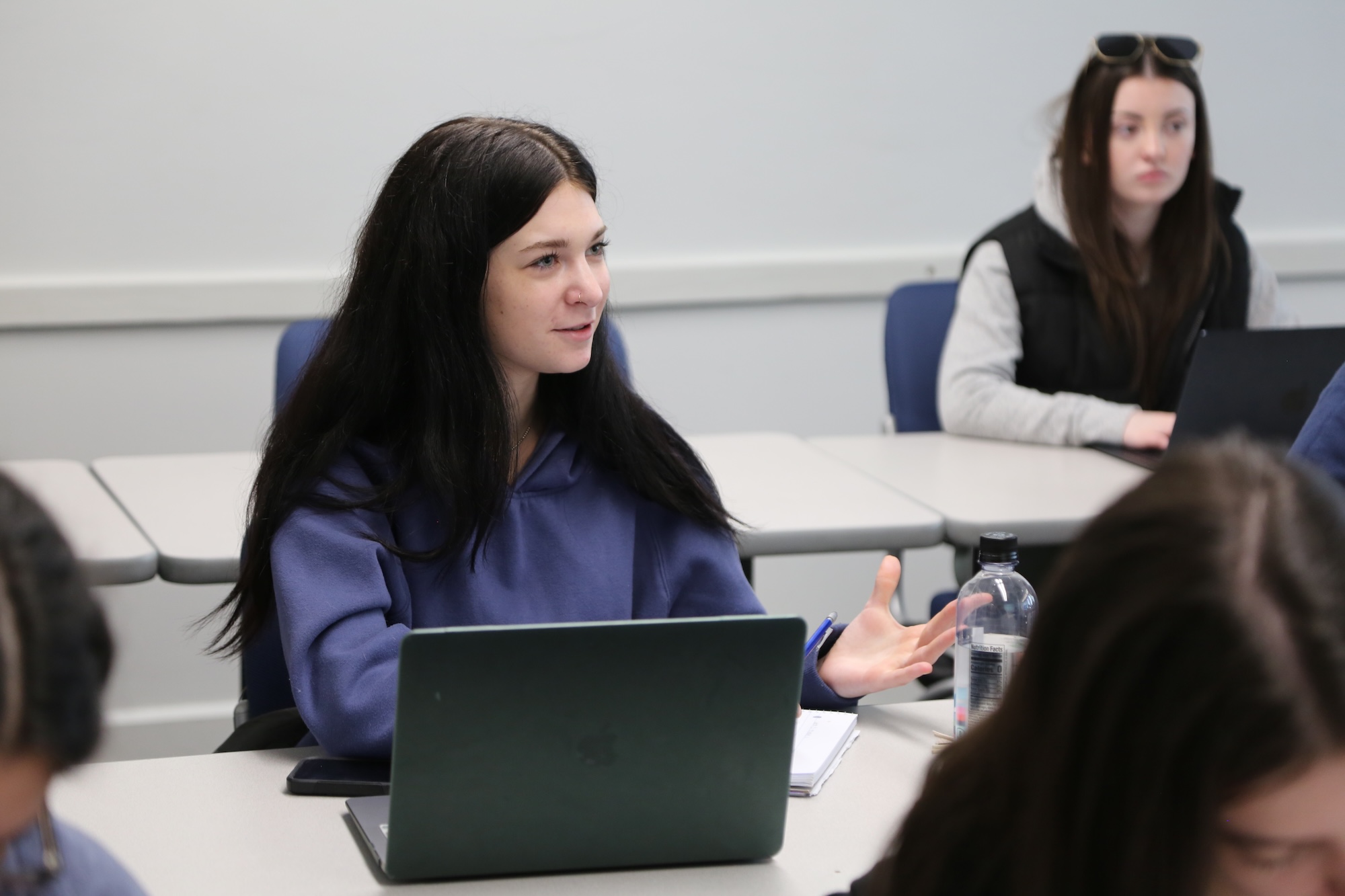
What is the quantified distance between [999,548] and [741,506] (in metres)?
0.97

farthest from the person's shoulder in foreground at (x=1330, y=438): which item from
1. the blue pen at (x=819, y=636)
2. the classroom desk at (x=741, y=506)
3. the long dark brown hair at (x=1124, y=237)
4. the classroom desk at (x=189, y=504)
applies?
the long dark brown hair at (x=1124, y=237)

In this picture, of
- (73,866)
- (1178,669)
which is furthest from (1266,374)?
(73,866)

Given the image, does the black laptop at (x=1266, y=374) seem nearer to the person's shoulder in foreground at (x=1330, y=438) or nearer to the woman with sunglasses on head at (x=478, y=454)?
the person's shoulder in foreground at (x=1330, y=438)

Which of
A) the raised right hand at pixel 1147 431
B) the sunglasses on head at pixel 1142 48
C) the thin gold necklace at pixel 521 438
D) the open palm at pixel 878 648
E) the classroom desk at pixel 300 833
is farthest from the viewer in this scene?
the sunglasses on head at pixel 1142 48

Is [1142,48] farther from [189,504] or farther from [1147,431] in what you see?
[189,504]

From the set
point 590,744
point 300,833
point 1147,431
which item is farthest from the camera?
point 1147,431

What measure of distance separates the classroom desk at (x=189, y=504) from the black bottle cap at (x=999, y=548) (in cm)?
92

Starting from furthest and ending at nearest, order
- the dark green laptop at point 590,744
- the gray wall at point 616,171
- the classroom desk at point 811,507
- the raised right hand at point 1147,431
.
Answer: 1. the gray wall at point 616,171
2. the raised right hand at point 1147,431
3. the classroom desk at point 811,507
4. the dark green laptop at point 590,744

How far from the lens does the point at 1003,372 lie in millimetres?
2857

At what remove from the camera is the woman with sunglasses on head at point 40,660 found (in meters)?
0.60

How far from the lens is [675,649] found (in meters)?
1.08

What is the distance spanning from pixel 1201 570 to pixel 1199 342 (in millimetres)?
1811

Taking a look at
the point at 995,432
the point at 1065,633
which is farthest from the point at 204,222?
the point at 1065,633

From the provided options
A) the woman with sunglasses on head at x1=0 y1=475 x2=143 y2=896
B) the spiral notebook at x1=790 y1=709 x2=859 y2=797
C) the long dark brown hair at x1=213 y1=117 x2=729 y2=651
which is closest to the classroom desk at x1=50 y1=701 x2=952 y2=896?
the spiral notebook at x1=790 y1=709 x2=859 y2=797
